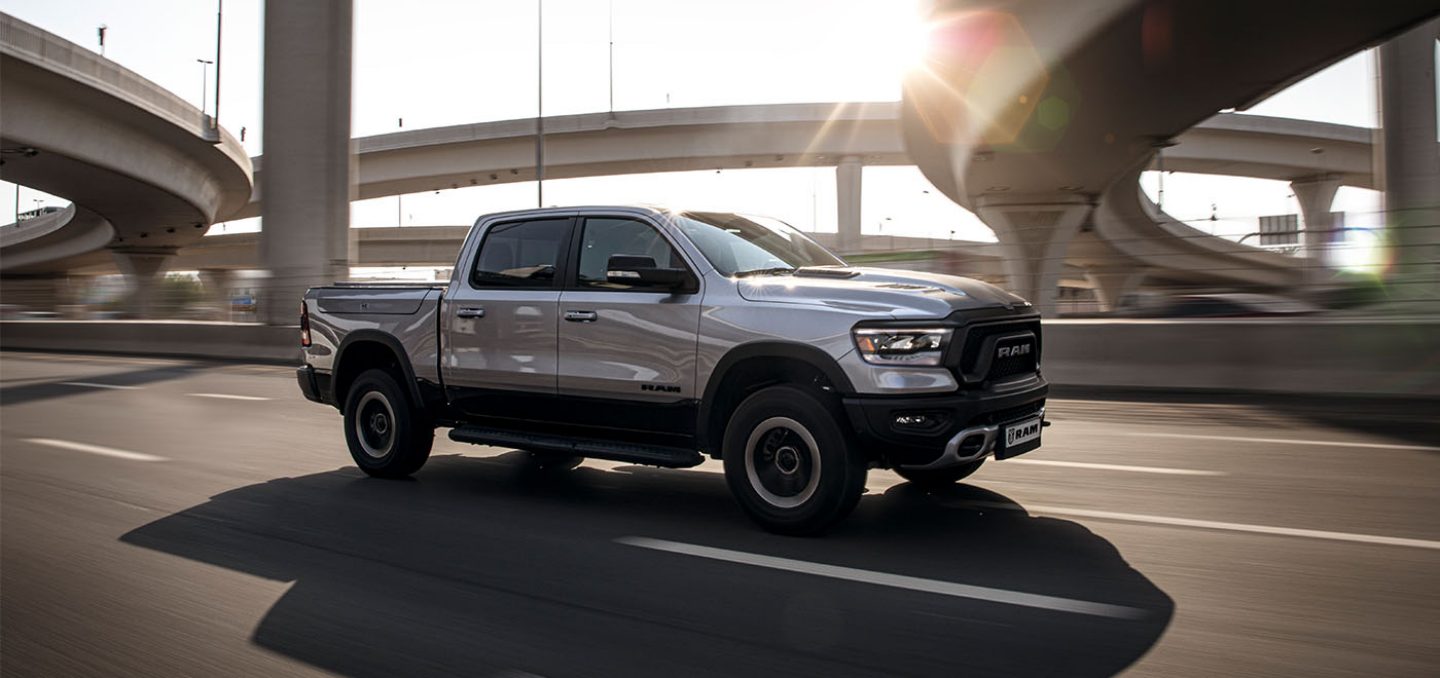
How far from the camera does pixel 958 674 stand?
3.65 meters

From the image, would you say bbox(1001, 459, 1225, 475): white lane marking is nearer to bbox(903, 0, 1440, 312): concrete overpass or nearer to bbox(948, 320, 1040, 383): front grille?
bbox(948, 320, 1040, 383): front grille

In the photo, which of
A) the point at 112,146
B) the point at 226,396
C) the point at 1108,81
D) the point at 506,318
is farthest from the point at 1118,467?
the point at 112,146

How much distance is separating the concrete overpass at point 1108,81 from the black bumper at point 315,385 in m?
8.74

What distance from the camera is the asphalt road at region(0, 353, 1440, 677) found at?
388cm

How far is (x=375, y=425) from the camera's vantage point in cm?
762

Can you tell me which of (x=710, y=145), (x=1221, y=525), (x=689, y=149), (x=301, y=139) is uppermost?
(x=710, y=145)

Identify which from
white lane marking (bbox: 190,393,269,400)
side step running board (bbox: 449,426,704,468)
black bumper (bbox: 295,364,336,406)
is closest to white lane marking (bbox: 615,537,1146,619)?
side step running board (bbox: 449,426,704,468)

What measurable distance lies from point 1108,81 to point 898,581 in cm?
1855

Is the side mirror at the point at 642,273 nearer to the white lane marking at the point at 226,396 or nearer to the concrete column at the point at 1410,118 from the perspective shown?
the white lane marking at the point at 226,396

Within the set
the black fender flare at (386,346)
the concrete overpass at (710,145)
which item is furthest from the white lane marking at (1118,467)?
the concrete overpass at (710,145)

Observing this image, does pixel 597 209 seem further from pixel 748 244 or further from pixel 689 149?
pixel 689 149

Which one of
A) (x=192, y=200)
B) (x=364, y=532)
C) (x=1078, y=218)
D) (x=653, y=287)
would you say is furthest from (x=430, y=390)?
(x=192, y=200)

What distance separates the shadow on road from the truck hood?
122 centimetres

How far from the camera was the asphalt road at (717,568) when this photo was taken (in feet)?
12.7
